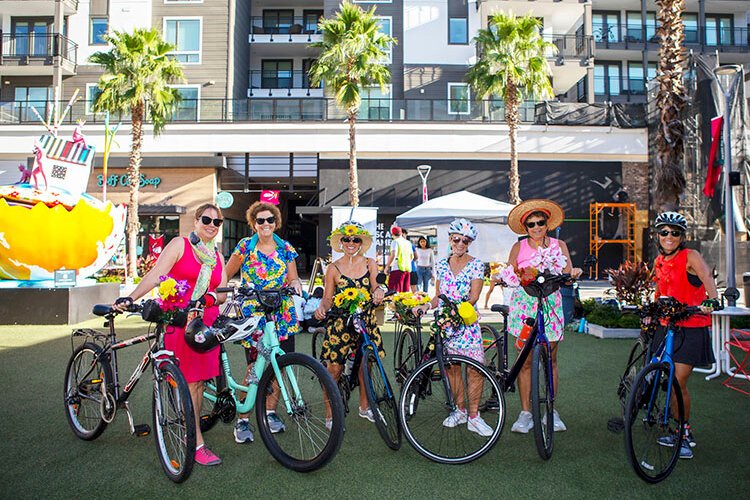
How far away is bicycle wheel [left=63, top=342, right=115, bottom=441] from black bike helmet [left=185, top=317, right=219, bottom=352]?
889 millimetres

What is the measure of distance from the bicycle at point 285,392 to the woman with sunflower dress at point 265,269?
0.35 metres

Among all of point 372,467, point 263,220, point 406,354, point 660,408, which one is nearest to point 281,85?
point 406,354

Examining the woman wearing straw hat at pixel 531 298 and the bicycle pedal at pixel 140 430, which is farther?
the woman wearing straw hat at pixel 531 298

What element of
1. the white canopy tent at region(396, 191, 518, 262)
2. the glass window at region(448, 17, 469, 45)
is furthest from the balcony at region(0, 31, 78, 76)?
the white canopy tent at region(396, 191, 518, 262)

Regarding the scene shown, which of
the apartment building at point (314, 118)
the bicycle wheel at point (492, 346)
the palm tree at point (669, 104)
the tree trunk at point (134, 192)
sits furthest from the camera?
the apartment building at point (314, 118)

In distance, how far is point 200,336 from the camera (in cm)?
391

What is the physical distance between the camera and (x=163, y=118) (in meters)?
22.5

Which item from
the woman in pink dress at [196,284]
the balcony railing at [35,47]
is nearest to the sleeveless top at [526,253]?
the woman in pink dress at [196,284]

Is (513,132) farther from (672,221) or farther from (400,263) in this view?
(672,221)

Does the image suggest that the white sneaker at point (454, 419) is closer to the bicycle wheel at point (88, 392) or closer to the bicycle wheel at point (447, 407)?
the bicycle wheel at point (447, 407)

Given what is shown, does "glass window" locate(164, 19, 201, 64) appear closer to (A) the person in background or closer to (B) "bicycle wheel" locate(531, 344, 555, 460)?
(A) the person in background

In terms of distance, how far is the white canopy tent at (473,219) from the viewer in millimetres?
13219

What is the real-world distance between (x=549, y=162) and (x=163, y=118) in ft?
57.7

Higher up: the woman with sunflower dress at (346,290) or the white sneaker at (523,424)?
the woman with sunflower dress at (346,290)
